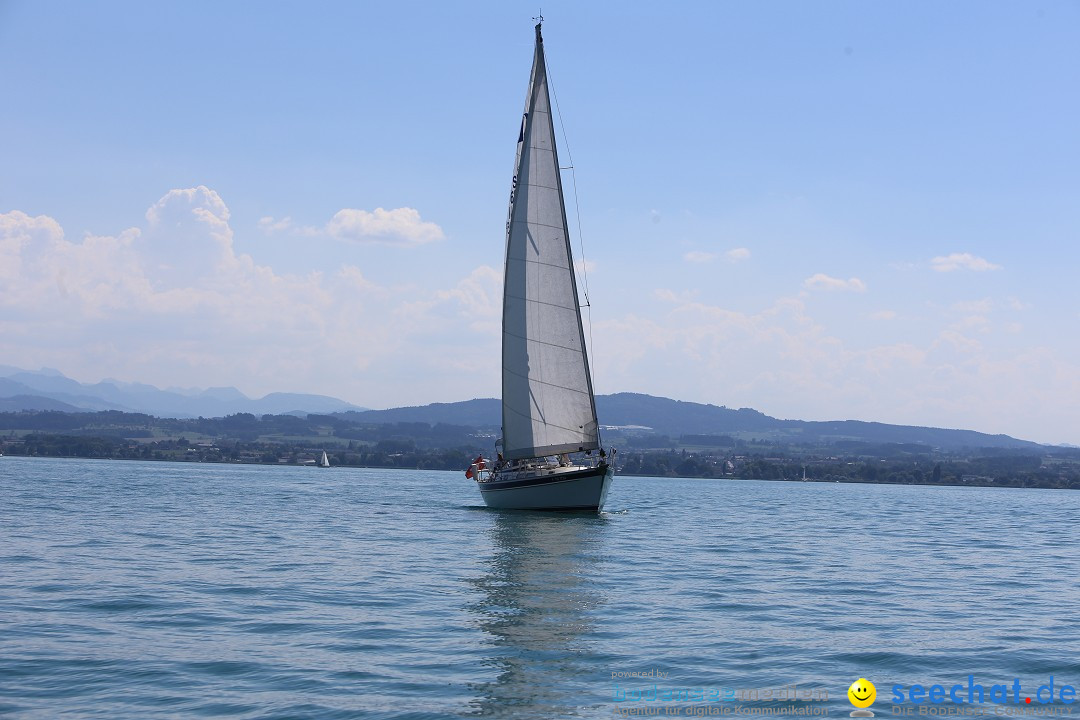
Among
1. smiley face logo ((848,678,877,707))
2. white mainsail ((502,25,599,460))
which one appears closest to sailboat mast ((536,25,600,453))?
white mainsail ((502,25,599,460))

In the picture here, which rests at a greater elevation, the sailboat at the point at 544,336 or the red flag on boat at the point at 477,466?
the sailboat at the point at 544,336

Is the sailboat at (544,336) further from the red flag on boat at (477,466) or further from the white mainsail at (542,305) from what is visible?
the red flag on boat at (477,466)

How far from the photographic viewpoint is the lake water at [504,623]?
15.9m

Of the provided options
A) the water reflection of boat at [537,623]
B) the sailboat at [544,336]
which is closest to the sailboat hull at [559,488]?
the sailboat at [544,336]

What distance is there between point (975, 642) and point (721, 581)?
9876mm

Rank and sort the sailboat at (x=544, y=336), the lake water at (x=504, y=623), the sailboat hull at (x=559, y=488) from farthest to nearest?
the sailboat at (x=544, y=336)
the sailboat hull at (x=559, y=488)
the lake water at (x=504, y=623)

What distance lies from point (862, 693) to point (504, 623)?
27.2ft

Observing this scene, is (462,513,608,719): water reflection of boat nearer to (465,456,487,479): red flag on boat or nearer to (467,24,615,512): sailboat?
(467,24,615,512): sailboat

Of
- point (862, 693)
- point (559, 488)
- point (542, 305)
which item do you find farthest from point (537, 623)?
point (542, 305)

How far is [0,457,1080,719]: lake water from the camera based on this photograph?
52.0ft

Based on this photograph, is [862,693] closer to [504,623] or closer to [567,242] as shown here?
[504,623]

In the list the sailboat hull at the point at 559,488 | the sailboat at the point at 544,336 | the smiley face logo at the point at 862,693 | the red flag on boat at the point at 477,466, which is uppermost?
the sailboat at the point at 544,336

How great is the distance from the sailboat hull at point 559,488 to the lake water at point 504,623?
457 cm

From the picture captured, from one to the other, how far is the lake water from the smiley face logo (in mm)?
150
